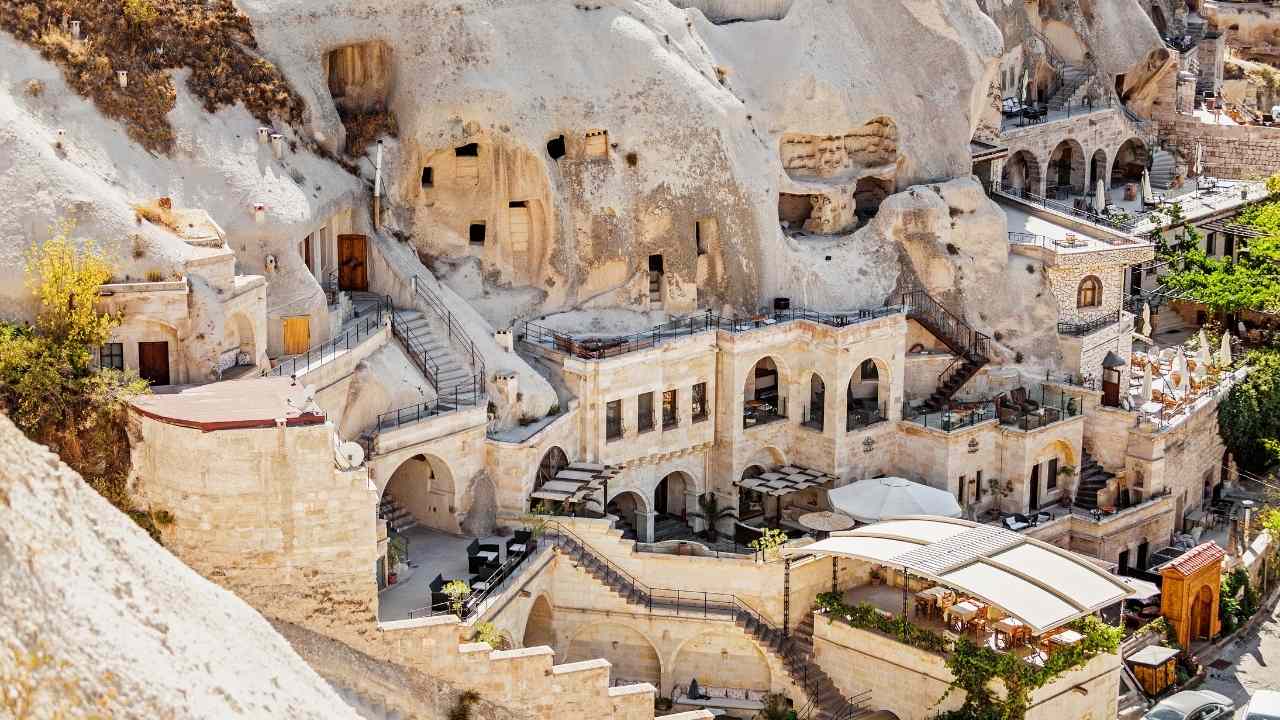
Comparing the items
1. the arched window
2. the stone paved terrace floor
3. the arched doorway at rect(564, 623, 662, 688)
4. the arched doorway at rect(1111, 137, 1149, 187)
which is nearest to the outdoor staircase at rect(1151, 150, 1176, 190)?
the arched doorway at rect(1111, 137, 1149, 187)

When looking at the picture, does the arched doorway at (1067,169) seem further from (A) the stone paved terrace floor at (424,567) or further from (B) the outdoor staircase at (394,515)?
(A) the stone paved terrace floor at (424,567)

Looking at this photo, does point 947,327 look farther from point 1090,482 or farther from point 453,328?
point 453,328

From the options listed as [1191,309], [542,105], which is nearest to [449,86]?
[542,105]

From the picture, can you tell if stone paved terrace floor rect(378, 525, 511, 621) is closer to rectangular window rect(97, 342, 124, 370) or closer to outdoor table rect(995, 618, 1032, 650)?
rectangular window rect(97, 342, 124, 370)

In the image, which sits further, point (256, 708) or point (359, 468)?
point (359, 468)

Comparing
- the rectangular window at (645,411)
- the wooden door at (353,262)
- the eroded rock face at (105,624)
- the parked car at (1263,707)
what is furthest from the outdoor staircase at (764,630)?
the eroded rock face at (105,624)

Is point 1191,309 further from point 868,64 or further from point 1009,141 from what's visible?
point 868,64

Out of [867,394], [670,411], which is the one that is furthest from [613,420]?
[867,394]
